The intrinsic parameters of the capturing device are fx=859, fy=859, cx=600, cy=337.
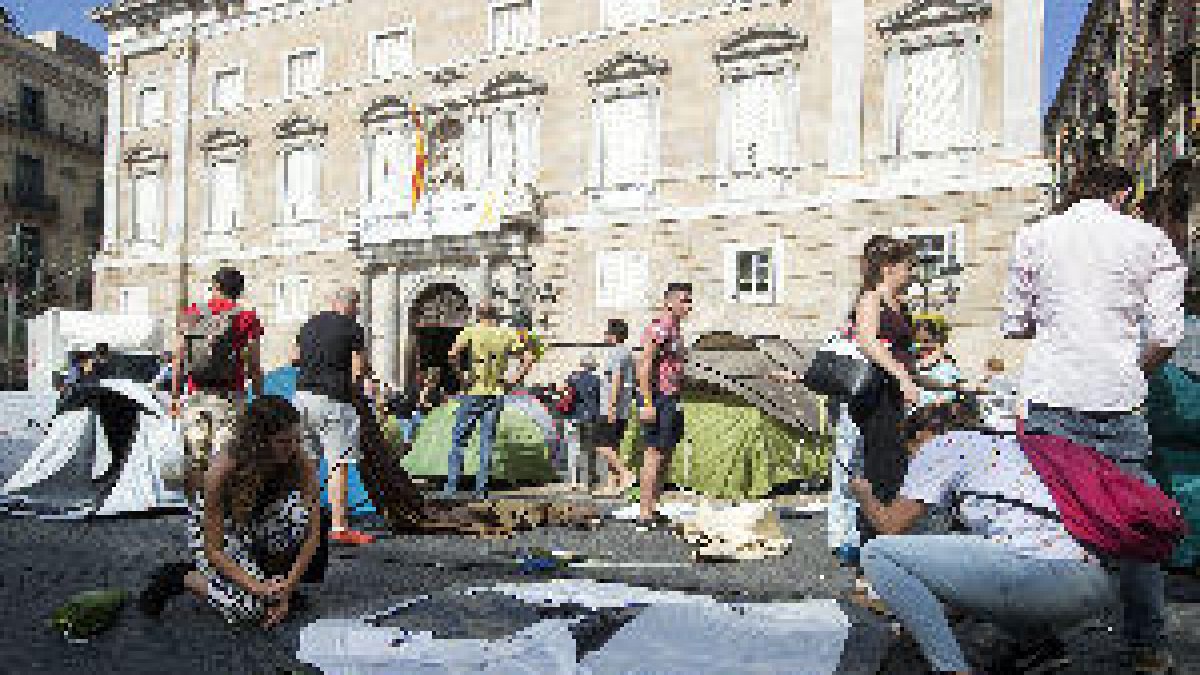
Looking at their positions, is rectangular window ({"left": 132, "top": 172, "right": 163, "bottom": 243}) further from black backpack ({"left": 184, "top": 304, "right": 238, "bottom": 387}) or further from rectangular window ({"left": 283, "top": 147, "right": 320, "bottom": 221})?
black backpack ({"left": 184, "top": 304, "right": 238, "bottom": 387})

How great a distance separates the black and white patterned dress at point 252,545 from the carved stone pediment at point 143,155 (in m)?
25.6

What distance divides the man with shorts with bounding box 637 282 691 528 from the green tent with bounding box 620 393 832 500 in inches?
71.3

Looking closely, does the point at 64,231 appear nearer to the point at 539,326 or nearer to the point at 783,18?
the point at 539,326

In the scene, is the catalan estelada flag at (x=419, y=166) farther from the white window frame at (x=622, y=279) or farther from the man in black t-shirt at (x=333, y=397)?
the man in black t-shirt at (x=333, y=397)

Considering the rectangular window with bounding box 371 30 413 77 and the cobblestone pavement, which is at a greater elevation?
the rectangular window with bounding box 371 30 413 77

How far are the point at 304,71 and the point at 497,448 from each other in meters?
19.0

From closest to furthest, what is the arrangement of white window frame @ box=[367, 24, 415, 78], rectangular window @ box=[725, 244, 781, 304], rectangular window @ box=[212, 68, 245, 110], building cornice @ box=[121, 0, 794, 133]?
rectangular window @ box=[725, 244, 781, 304], building cornice @ box=[121, 0, 794, 133], white window frame @ box=[367, 24, 415, 78], rectangular window @ box=[212, 68, 245, 110]

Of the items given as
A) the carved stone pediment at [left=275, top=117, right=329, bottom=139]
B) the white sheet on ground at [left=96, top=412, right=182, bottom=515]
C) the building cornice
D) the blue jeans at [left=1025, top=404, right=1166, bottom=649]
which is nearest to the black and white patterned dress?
the blue jeans at [left=1025, top=404, right=1166, bottom=649]

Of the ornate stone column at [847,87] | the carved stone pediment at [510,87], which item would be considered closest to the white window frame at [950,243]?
the ornate stone column at [847,87]

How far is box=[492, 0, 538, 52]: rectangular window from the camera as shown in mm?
20891

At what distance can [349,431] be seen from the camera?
224 inches

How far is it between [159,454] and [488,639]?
4.77 m

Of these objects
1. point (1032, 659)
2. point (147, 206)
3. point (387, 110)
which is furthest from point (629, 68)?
point (1032, 659)

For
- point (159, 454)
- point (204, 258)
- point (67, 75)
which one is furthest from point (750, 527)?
point (67, 75)
